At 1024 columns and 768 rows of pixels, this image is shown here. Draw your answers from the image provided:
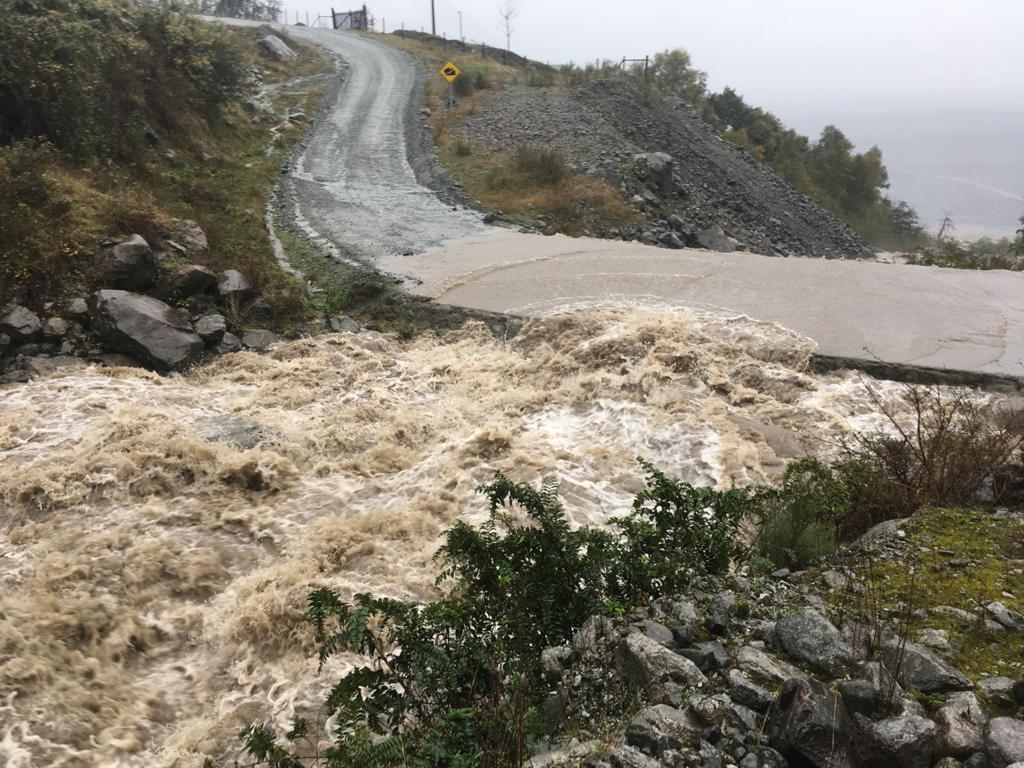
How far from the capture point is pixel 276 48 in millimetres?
28984

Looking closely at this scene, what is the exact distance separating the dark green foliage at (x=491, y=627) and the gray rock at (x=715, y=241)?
539 inches

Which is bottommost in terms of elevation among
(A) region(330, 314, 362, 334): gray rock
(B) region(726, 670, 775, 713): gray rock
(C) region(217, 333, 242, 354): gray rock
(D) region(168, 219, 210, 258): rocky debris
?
(B) region(726, 670, 775, 713): gray rock

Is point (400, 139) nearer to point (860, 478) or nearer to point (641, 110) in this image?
point (641, 110)

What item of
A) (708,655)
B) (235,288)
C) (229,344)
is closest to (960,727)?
(708,655)

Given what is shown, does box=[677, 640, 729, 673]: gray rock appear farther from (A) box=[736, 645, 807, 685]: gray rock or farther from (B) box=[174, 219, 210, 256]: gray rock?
(B) box=[174, 219, 210, 256]: gray rock

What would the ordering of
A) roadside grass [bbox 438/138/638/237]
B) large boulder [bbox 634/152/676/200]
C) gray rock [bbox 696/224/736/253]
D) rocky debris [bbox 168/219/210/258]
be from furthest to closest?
large boulder [bbox 634/152/676/200], gray rock [bbox 696/224/736/253], roadside grass [bbox 438/138/638/237], rocky debris [bbox 168/219/210/258]

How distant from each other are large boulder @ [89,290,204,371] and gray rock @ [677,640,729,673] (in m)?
8.71

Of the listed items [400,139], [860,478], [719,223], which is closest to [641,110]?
[719,223]

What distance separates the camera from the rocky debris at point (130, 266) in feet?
35.4

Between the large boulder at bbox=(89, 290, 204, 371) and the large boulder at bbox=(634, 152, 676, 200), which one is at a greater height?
the large boulder at bbox=(634, 152, 676, 200)

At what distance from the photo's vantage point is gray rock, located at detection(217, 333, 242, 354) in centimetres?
1054

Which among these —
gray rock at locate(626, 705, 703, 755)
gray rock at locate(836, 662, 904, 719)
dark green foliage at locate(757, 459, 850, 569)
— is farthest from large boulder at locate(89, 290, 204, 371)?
gray rock at locate(836, 662, 904, 719)

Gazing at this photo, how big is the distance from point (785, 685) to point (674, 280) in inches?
389

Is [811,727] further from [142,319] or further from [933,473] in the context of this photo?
[142,319]
